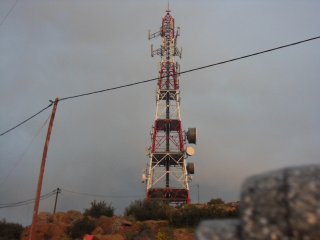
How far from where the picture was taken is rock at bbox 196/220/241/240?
111 inches

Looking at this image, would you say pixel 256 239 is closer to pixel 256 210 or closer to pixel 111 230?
pixel 256 210

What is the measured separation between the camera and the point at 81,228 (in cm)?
3547

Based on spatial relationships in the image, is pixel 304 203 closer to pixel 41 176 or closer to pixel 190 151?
pixel 41 176

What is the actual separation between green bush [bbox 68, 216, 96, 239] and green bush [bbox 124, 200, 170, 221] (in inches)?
246

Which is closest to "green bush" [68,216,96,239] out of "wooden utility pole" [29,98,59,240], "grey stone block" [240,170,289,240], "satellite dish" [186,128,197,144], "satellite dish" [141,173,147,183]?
"wooden utility pole" [29,98,59,240]

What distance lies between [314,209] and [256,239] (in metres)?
0.43

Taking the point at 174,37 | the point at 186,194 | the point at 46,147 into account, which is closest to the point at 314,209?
the point at 46,147

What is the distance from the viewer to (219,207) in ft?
126

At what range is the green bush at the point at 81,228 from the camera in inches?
1377

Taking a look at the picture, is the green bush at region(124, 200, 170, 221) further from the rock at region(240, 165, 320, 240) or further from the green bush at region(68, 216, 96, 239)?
the rock at region(240, 165, 320, 240)

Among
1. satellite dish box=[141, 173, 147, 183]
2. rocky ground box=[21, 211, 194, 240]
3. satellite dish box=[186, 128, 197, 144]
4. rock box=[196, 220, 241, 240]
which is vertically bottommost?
rock box=[196, 220, 241, 240]

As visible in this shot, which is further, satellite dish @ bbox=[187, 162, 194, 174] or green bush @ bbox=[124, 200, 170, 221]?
satellite dish @ bbox=[187, 162, 194, 174]

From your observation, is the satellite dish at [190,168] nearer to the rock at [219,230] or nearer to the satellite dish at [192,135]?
the satellite dish at [192,135]

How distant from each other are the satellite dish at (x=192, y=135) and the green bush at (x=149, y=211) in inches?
477
